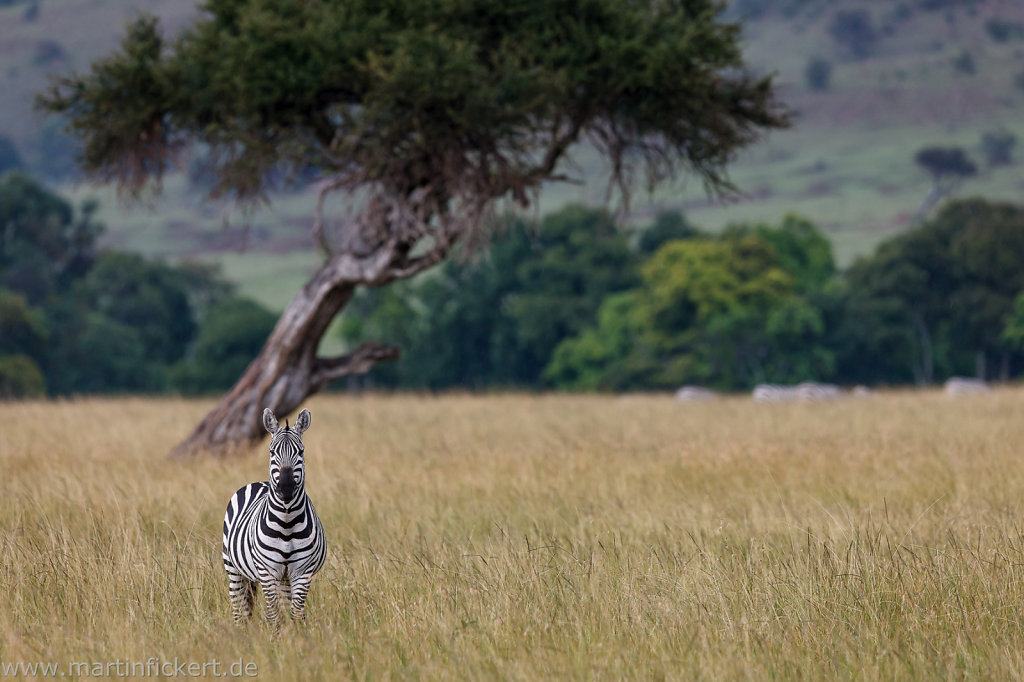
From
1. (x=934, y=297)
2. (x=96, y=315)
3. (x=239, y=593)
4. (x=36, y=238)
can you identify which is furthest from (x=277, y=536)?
(x=36, y=238)

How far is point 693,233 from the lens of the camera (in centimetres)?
6662

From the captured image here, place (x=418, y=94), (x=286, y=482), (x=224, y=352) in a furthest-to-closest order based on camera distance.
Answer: (x=224, y=352)
(x=418, y=94)
(x=286, y=482)

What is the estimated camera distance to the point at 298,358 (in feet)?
53.2

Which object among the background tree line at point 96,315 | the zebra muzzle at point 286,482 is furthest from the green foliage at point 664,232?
the zebra muzzle at point 286,482

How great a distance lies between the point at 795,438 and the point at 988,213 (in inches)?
1962

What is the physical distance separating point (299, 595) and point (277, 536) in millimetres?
428

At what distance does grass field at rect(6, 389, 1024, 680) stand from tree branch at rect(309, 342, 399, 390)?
1461mm

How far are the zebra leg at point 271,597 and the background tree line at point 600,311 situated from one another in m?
47.5

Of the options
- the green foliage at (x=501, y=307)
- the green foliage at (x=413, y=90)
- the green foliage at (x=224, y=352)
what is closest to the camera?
the green foliage at (x=413, y=90)

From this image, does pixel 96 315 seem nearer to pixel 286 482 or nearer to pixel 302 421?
pixel 302 421

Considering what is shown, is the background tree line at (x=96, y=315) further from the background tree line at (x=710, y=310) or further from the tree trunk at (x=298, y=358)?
the tree trunk at (x=298, y=358)

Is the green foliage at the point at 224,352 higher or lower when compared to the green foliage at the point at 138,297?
lower

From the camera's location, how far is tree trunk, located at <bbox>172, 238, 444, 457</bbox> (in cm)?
1583

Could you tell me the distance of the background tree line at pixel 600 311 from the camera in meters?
54.7
